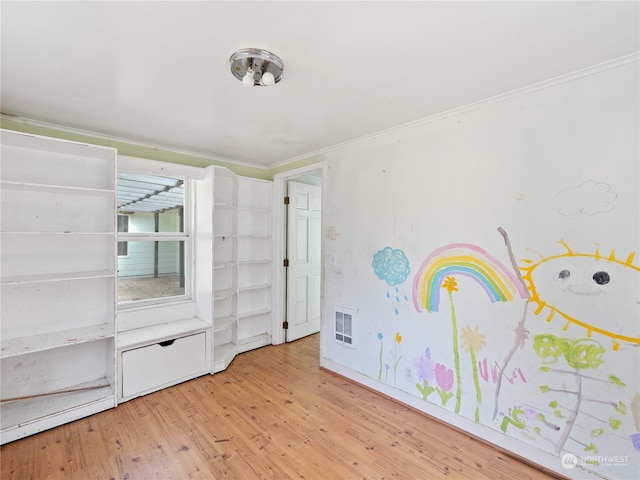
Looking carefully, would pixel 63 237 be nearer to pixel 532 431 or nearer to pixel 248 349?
pixel 248 349

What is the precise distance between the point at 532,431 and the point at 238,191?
11.2 feet

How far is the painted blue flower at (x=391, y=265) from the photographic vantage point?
2.45 metres

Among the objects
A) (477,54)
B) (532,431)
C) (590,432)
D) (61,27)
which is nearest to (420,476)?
(532,431)

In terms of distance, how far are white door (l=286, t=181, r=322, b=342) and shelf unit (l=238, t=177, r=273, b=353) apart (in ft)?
0.90

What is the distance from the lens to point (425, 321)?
2.31 meters

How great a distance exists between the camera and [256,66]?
158 cm

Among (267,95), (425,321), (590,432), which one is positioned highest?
(267,95)

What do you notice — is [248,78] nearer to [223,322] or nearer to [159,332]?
[159,332]

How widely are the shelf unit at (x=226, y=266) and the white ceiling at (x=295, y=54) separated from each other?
3.58ft

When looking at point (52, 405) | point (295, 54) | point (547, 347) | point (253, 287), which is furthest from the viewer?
point (253, 287)

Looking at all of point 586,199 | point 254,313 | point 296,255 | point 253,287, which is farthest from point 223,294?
point 586,199

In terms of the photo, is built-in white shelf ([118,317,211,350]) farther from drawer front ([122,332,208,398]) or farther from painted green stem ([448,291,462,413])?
painted green stem ([448,291,462,413])

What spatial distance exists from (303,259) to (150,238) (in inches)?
72.6

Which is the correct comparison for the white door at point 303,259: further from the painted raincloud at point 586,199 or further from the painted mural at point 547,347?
the painted raincloud at point 586,199
